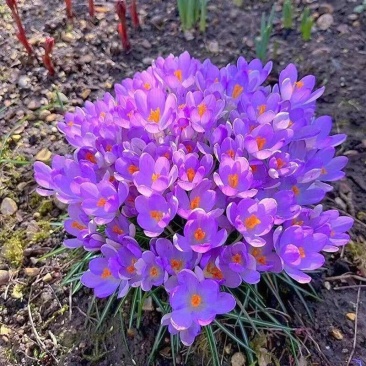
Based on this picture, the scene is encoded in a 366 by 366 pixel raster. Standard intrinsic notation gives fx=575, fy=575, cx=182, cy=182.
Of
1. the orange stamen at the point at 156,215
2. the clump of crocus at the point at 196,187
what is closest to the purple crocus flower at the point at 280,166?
the clump of crocus at the point at 196,187

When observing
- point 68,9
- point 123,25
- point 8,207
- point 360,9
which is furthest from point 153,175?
point 360,9

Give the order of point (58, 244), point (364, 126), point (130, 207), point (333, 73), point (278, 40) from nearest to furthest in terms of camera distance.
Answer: point (130, 207), point (58, 244), point (364, 126), point (333, 73), point (278, 40)

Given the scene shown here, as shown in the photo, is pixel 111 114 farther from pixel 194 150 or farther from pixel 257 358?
pixel 257 358

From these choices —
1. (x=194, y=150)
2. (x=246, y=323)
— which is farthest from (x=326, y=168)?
(x=246, y=323)

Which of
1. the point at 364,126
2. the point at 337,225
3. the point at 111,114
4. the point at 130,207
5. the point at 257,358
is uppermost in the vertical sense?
the point at 111,114

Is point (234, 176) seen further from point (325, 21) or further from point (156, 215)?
point (325, 21)

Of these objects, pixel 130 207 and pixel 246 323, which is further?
pixel 246 323
